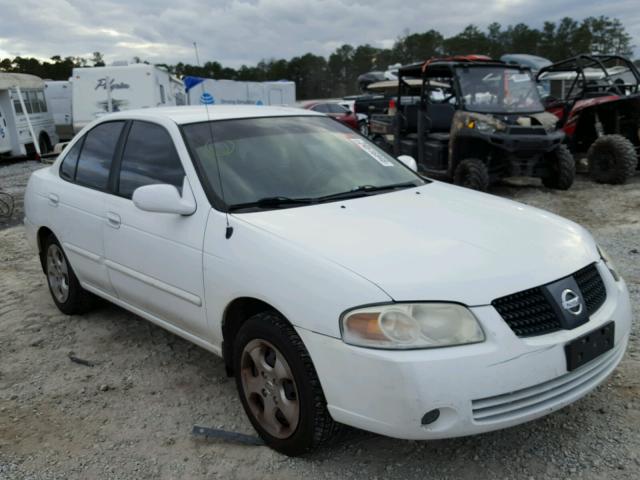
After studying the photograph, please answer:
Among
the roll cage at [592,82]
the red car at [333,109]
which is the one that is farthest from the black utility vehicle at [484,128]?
the red car at [333,109]

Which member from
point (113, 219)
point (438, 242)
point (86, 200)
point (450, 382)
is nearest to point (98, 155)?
point (86, 200)

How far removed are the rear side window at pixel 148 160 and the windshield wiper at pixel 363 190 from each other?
85cm

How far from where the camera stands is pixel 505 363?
2.20 metres

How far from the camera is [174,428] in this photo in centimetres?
305

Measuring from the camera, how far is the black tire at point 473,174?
892 cm

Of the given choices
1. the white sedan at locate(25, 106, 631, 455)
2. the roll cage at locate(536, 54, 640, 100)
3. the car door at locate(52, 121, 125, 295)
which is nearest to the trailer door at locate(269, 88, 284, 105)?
the roll cage at locate(536, 54, 640, 100)

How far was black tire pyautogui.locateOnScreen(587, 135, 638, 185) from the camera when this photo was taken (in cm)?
979

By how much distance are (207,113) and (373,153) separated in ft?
3.66

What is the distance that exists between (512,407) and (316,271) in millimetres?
945

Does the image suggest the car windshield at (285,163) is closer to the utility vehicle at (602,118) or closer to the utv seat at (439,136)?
the utv seat at (439,136)

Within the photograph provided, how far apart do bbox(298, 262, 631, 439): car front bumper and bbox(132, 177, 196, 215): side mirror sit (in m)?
1.08

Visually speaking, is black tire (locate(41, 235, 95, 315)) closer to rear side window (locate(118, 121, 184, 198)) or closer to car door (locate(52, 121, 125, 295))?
car door (locate(52, 121, 125, 295))

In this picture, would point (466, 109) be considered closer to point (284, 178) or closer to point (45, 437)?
point (284, 178)

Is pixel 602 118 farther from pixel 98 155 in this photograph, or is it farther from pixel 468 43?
pixel 468 43
